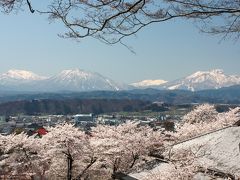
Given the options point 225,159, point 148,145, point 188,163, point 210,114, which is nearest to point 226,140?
point 225,159

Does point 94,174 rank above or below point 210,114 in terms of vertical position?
below

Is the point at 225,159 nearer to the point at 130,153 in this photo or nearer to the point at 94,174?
the point at 130,153

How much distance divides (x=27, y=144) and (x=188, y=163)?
1399cm

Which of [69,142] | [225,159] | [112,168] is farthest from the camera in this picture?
[112,168]

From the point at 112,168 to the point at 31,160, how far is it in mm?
4828

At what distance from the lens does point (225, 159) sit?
1500 cm

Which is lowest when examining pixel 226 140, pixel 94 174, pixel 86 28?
pixel 94 174

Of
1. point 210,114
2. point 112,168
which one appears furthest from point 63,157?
point 210,114

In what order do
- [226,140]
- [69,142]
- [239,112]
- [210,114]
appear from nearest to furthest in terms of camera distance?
1. [226,140]
2. [69,142]
3. [239,112]
4. [210,114]

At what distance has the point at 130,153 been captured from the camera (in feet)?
79.3

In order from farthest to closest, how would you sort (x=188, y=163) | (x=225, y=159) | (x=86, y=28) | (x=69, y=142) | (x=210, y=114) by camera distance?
(x=210, y=114)
(x=69, y=142)
(x=225, y=159)
(x=188, y=163)
(x=86, y=28)

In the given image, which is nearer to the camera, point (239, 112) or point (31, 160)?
point (31, 160)

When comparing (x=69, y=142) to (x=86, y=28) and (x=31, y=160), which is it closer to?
(x=31, y=160)

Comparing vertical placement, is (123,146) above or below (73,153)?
above
